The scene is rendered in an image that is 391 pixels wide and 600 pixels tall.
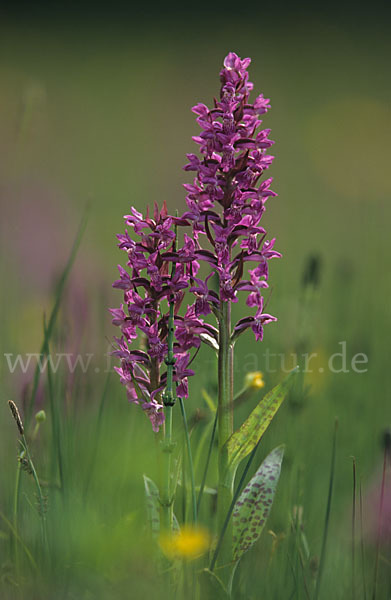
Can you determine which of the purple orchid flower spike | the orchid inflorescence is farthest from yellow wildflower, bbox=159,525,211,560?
the purple orchid flower spike

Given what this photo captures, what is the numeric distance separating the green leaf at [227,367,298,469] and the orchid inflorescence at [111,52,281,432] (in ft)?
0.31

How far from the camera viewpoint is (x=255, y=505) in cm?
103

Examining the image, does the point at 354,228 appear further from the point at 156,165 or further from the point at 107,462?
the point at 107,462

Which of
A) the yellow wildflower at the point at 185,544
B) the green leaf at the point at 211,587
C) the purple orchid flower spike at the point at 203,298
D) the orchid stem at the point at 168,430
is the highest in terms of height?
the purple orchid flower spike at the point at 203,298

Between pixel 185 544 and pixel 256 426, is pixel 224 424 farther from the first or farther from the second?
pixel 185 544

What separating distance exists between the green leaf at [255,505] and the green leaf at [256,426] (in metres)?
0.06

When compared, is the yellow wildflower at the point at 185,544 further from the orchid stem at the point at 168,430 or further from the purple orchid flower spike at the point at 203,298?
the purple orchid flower spike at the point at 203,298

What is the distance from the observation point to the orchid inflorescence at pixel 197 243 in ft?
3.22

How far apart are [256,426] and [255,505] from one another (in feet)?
0.47

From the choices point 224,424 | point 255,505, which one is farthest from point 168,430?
point 255,505

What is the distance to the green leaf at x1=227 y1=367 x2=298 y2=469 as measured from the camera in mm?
973

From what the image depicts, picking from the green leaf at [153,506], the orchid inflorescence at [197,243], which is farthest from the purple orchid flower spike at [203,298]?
the green leaf at [153,506]

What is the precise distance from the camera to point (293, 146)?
5.19 meters

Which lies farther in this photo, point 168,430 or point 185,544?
point 168,430
